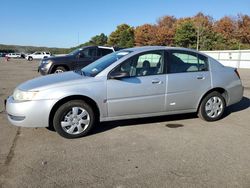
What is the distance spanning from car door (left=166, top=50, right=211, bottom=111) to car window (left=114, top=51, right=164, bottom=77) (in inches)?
7.3

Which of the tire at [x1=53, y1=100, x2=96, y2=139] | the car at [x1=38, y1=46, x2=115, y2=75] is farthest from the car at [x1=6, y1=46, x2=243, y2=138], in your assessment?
the car at [x1=38, y1=46, x2=115, y2=75]

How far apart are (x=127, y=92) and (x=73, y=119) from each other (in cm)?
108

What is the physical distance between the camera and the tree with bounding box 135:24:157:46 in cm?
8256

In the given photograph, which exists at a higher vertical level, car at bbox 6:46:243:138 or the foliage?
the foliage

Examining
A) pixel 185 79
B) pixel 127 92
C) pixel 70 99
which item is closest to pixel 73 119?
pixel 70 99

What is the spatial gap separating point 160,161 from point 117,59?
2.30 metres

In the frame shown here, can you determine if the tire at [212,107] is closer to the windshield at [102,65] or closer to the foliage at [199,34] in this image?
the windshield at [102,65]

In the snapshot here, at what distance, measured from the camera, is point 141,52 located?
5.84 m

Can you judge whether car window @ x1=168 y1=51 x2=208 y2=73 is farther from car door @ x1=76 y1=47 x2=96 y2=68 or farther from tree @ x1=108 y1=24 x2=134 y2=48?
tree @ x1=108 y1=24 x2=134 y2=48

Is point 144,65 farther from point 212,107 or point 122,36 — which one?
point 122,36

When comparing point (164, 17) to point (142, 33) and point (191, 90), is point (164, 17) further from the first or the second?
point (191, 90)

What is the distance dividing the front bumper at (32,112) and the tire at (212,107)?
3.06 m

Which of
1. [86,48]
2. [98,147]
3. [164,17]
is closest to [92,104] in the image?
[98,147]

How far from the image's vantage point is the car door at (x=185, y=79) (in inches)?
232
